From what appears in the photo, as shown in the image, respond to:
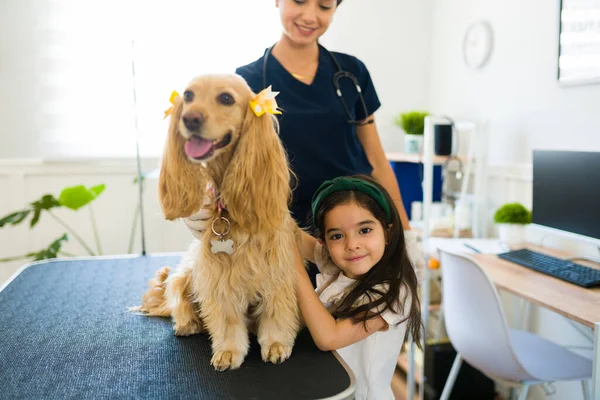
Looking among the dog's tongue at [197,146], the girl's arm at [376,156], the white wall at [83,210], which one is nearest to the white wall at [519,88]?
the girl's arm at [376,156]

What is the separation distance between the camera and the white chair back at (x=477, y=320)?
182cm

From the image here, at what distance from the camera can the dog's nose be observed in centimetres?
95

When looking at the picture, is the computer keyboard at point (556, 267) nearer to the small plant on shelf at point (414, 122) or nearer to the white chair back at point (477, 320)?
the white chair back at point (477, 320)

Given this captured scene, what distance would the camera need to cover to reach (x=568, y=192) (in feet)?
6.87

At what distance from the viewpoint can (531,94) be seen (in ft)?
8.36

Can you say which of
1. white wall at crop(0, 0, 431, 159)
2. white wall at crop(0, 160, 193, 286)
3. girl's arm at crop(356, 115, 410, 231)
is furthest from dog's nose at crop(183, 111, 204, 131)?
white wall at crop(0, 0, 431, 159)

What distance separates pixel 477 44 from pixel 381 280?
2.28 meters

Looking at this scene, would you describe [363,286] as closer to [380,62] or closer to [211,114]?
[211,114]

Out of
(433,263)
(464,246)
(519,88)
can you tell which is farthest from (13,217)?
(519,88)

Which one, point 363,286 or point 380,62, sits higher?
point 380,62

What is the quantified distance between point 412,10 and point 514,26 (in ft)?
3.26

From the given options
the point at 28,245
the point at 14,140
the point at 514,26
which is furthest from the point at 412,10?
the point at 28,245

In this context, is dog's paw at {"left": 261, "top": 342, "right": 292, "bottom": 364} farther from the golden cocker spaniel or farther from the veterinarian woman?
the veterinarian woman

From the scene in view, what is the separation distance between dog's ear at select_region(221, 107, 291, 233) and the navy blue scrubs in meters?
0.39
